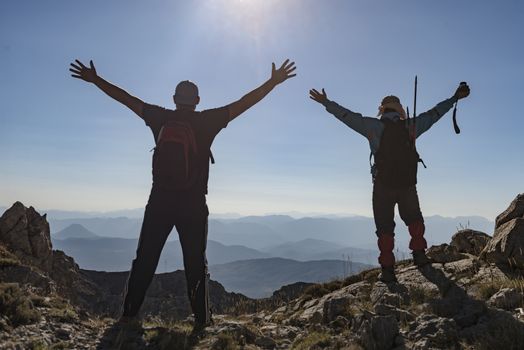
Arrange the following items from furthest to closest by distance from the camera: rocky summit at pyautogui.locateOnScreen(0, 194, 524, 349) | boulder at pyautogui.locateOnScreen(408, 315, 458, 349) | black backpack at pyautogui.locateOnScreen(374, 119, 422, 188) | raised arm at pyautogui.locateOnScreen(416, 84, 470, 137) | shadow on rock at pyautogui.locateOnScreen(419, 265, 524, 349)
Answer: raised arm at pyautogui.locateOnScreen(416, 84, 470, 137), black backpack at pyautogui.locateOnScreen(374, 119, 422, 188), rocky summit at pyautogui.locateOnScreen(0, 194, 524, 349), boulder at pyautogui.locateOnScreen(408, 315, 458, 349), shadow on rock at pyautogui.locateOnScreen(419, 265, 524, 349)

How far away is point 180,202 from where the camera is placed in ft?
21.7

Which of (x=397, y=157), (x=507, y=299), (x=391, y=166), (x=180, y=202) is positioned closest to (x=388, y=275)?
(x=391, y=166)

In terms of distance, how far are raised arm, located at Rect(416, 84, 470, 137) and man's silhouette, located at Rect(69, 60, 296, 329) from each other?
460 cm

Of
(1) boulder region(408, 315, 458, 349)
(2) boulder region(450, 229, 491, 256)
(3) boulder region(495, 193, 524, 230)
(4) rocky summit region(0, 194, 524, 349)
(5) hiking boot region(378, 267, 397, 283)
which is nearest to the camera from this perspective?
(1) boulder region(408, 315, 458, 349)

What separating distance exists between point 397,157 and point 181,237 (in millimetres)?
4774

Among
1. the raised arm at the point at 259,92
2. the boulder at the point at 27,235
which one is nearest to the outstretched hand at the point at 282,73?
the raised arm at the point at 259,92

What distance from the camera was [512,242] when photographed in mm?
7793

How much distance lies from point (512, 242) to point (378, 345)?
462 cm

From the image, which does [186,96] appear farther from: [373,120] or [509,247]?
[509,247]

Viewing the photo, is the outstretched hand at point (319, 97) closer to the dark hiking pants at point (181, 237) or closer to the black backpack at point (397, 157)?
the black backpack at point (397, 157)

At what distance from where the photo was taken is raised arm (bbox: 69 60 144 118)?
278 inches

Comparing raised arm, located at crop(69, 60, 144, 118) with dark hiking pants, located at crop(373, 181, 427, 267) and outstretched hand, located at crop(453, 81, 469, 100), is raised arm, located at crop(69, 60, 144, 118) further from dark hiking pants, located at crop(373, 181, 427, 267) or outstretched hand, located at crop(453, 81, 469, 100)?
outstretched hand, located at crop(453, 81, 469, 100)

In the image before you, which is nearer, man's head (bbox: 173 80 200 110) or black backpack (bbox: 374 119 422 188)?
man's head (bbox: 173 80 200 110)

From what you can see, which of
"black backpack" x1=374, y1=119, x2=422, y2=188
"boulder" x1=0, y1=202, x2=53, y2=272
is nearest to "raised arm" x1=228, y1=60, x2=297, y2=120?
"black backpack" x1=374, y1=119, x2=422, y2=188
